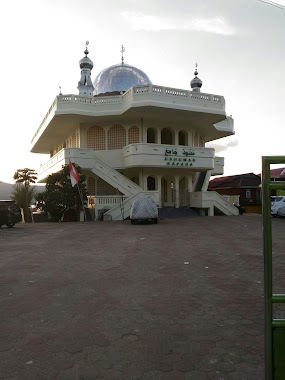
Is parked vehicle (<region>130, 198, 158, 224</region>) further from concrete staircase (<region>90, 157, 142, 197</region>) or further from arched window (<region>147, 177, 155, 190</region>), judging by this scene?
arched window (<region>147, 177, 155, 190</region>)

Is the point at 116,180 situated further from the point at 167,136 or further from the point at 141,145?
the point at 167,136

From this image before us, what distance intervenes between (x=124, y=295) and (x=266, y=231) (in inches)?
140

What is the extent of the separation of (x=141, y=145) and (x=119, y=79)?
14975mm

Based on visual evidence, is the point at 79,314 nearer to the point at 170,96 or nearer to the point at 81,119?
the point at 170,96

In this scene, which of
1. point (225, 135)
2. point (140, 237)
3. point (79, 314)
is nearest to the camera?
Answer: point (79, 314)

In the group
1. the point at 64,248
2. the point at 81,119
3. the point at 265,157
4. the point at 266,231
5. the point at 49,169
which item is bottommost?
the point at 64,248

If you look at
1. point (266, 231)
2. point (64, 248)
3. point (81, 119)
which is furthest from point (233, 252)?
point (81, 119)

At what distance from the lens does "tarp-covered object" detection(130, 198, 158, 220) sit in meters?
18.4

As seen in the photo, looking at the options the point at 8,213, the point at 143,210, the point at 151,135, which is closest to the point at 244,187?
the point at 151,135

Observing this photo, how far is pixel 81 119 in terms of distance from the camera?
92.7 feet

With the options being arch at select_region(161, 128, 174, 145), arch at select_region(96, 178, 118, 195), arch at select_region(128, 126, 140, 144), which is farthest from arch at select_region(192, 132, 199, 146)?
arch at select_region(96, 178, 118, 195)

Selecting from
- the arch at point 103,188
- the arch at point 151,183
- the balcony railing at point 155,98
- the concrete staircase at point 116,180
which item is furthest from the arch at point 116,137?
the concrete staircase at point 116,180

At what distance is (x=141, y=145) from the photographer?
2581cm

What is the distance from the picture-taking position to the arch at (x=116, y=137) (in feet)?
95.1
